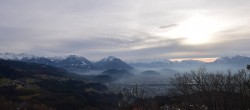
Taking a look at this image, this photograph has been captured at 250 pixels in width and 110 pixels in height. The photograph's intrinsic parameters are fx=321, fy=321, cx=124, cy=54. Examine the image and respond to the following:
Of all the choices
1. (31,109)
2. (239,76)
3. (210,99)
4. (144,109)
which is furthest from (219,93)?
(31,109)

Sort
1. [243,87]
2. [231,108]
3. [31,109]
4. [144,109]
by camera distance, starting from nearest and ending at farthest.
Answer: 1. [231,108]
2. [243,87]
3. [144,109]
4. [31,109]

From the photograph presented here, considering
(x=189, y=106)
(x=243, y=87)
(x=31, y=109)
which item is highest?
(x=243, y=87)

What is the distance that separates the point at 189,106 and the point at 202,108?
32.7ft


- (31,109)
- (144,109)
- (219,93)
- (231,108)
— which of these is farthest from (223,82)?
(31,109)

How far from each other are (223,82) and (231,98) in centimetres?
474

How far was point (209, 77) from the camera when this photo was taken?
63.1 metres

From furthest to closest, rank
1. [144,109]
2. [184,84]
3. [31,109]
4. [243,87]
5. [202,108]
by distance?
[31,109] < [144,109] < [184,84] < [202,108] < [243,87]

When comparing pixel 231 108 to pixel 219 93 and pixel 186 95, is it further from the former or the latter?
pixel 186 95

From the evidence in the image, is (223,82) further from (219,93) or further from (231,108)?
(231,108)

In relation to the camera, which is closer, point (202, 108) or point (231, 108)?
point (231, 108)

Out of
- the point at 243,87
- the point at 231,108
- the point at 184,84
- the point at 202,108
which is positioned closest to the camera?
the point at 231,108

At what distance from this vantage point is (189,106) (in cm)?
7119

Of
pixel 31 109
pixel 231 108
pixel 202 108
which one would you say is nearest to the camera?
pixel 231 108

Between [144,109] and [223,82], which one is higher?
[223,82]
